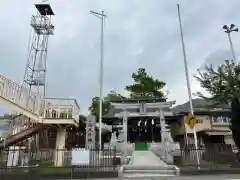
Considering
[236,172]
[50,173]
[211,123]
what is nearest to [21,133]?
[50,173]

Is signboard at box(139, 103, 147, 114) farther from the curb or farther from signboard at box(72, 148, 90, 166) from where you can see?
signboard at box(72, 148, 90, 166)

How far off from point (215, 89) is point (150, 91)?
58.7 ft

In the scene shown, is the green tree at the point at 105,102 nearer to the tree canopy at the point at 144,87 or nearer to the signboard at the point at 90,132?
the tree canopy at the point at 144,87

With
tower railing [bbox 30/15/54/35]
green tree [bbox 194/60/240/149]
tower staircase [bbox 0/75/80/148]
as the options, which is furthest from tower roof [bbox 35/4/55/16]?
green tree [bbox 194/60/240/149]

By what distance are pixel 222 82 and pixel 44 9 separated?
17.7 metres

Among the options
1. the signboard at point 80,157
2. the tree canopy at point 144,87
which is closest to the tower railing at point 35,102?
the signboard at point 80,157

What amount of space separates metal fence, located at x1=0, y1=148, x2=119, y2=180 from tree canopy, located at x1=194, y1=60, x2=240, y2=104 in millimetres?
11135

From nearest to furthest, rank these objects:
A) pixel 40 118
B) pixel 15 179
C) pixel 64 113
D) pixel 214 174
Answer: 1. pixel 15 179
2. pixel 214 174
3. pixel 40 118
4. pixel 64 113

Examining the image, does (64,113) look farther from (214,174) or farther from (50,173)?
(214,174)

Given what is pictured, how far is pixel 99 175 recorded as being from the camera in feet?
43.4

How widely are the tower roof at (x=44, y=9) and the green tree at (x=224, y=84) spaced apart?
15.3 metres

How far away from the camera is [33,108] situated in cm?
1584

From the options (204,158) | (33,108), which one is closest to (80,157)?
(33,108)

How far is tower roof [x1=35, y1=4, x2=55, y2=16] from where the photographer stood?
2489cm
